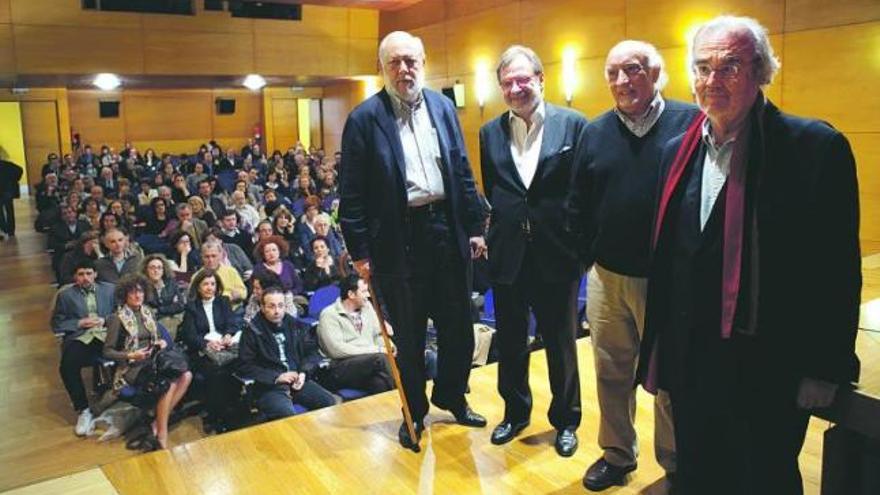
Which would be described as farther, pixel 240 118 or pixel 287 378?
pixel 240 118

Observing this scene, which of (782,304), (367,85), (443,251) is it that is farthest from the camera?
(367,85)

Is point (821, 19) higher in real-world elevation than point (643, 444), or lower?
higher

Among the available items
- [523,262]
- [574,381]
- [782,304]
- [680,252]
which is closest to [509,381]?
[574,381]

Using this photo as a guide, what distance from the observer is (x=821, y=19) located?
5.95 meters

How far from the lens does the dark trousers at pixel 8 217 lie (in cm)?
1130

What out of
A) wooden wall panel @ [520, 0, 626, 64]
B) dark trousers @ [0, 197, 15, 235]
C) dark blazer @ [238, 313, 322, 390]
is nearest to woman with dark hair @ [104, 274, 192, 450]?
dark blazer @ [238, 313, 322, 390]

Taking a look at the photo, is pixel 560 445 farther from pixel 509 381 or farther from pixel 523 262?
pixel 523 262

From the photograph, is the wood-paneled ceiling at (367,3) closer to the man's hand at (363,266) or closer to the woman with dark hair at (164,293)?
the woman with dark hair at (164,293)

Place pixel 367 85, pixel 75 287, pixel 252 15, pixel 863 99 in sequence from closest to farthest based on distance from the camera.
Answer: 1. pixel 75 287
2. pixel 863 99
3. pixel 252 15
4. pixel 367 85

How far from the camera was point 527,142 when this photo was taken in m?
2.45

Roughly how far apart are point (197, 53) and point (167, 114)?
7.61 meters

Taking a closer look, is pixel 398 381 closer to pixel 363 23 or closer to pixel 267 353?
pixel 267 353

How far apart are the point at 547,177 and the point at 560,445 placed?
3.05ft

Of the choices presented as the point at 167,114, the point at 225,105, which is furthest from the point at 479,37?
the point at 167,114
